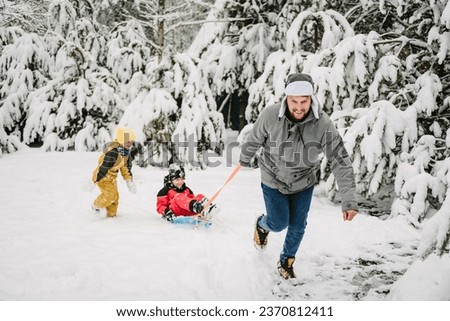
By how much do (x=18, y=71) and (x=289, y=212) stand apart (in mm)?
11755

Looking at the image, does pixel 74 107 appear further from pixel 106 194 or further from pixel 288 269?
pixel 288 269

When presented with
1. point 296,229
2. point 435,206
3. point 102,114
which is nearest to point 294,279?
point 296,229

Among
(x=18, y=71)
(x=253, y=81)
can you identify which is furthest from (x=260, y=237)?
(x=18, y=71)

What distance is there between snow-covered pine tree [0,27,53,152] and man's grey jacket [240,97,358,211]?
10.9m

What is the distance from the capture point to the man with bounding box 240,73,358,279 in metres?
3.14

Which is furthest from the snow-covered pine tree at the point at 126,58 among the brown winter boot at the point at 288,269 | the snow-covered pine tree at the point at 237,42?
the brown winter boot at the point at 288,269

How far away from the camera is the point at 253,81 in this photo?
10.8 metres

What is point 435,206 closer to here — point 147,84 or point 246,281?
point 246,281

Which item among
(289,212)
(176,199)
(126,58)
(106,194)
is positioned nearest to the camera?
(289,212)

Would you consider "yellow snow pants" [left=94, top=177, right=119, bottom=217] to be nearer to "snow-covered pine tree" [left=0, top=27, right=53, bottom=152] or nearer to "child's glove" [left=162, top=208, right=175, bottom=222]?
"child's glove" [left=162, top=208, right=175, bottom=222]

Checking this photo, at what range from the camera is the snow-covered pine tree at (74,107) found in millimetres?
11211

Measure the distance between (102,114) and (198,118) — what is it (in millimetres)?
4075

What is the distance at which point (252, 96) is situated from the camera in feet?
28.0

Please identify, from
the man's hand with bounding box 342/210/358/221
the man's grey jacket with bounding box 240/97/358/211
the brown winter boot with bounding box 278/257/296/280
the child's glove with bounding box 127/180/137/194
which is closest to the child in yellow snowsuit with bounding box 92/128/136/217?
the child's glove with bounding box 127/180/137/194
